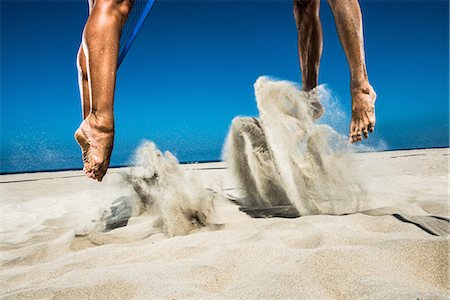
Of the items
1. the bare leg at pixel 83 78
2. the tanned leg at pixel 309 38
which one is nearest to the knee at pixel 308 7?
the tanned leg at pixel 309 38

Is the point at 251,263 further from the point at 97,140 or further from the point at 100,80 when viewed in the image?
the point at 100,80

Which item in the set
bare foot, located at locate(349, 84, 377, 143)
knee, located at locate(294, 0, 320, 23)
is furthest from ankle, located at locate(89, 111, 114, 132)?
knee, located at locate(294, 0, 320, 23)

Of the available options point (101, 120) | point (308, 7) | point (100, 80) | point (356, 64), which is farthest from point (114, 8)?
point (308, 7)

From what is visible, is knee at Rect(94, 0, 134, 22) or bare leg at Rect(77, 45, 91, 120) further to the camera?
bare leg at Rect(77, 45, 91, 120)

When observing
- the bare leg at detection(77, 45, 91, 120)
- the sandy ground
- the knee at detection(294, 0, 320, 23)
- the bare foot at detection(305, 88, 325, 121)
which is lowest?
the sandy ground

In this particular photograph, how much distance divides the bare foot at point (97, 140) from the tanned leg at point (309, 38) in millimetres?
1748

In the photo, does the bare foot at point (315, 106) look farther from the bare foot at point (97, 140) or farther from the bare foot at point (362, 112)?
the bare foot at point (97, 140)

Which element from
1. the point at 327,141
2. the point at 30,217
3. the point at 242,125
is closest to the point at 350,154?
the point at 327,141

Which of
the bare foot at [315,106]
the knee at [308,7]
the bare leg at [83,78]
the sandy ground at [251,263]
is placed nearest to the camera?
the sandy ground at [251,263]

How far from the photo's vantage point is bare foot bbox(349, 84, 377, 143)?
172 centimetres

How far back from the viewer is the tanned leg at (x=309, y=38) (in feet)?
9.05

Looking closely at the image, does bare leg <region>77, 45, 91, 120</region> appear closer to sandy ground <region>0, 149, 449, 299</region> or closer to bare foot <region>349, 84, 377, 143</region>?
sandy ground <region>0, 149, 449, 299</region>

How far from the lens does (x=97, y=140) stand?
5.03ft

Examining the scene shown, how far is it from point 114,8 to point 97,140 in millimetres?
604
